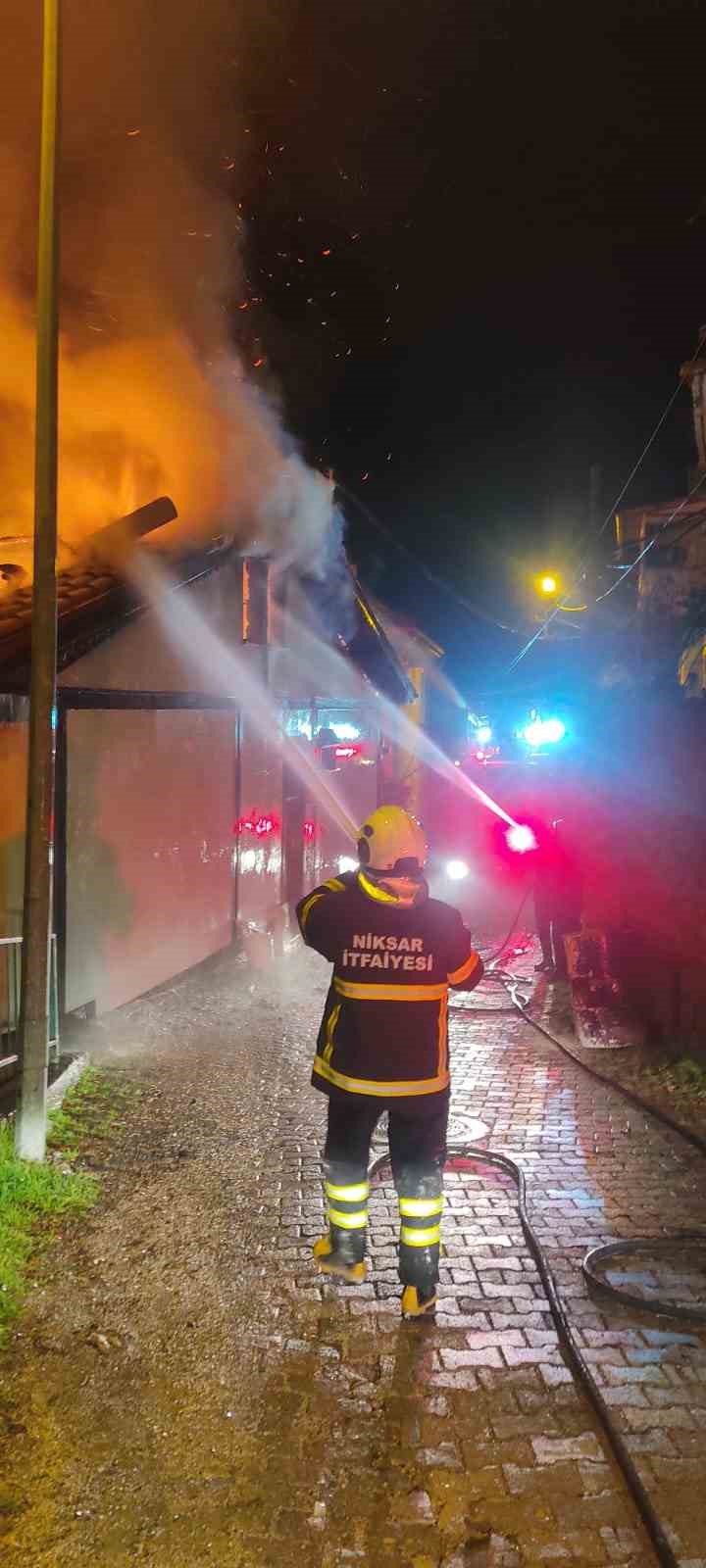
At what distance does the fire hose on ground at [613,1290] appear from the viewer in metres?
2.88

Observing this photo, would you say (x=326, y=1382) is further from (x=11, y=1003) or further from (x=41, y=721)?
(x=11, y=1003)

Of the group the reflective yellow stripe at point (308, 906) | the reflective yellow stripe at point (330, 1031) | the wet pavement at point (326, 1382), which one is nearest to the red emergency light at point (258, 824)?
the wet pavement at point (326, 1382)

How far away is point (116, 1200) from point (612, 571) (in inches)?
830

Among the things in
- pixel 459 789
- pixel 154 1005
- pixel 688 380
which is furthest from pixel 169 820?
pixel 459 789

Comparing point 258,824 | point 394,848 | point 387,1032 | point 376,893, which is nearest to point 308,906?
point 376,893

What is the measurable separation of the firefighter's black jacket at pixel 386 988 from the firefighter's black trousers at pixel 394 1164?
0.09 m

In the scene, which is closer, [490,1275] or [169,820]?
[490,1275]

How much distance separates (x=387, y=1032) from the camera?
416 cm

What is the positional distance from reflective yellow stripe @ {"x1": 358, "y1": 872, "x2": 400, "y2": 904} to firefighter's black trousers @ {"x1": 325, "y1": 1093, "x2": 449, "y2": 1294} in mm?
874

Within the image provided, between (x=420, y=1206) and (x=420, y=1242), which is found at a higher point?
(x=420, y=1206)

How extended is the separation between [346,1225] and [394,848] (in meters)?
1.72

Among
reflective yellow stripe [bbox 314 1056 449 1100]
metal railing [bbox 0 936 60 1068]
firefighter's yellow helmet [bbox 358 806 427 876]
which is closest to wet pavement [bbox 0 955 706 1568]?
reflective yellow stripe [bbox 314 1056 449 1100]

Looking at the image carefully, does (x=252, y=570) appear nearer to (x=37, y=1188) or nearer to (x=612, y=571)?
(x=37, y=1188)

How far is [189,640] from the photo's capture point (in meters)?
10.4
